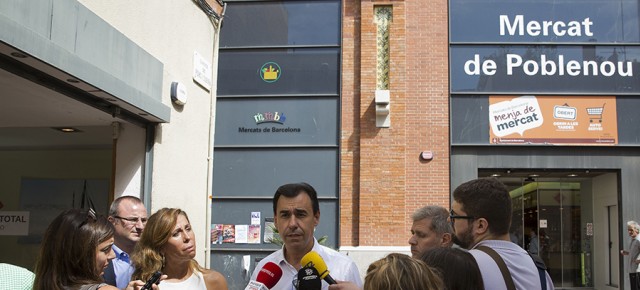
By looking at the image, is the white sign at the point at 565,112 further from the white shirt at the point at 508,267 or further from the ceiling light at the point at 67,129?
the white shirt at the point at 508,267

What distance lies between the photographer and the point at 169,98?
7633mm

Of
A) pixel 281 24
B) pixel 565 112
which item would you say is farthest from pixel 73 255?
pixel 565 112

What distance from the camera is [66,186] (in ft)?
33.0

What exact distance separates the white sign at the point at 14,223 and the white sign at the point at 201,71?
11.7ft

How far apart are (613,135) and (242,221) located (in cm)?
910

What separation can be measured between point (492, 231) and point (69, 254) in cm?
223

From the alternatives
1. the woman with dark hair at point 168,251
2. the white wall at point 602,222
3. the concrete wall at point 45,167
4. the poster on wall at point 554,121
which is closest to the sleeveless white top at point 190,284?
the woman with dark hair at point 168,251

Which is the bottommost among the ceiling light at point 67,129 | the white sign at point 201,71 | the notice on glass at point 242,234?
the notice on glass at point 242,234

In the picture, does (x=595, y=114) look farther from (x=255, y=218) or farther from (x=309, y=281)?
(x=309, y=281)

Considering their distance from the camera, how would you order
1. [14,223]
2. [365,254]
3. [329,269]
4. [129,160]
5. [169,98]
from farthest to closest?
[365,254] → [14,223] → [169,98] → [129,160] → [329,269]

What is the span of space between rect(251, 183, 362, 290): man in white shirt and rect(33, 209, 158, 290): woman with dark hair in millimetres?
916

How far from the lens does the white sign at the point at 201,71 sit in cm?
837

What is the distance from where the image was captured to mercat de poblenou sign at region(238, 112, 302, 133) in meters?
15.3

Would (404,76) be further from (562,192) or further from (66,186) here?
(66,186)
